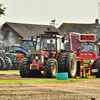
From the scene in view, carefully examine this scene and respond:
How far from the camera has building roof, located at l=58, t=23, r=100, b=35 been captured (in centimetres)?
7494

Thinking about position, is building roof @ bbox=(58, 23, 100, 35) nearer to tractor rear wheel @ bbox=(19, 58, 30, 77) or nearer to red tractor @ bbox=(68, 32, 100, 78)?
red tractor @ bbox=(68, 32, 100, 78)

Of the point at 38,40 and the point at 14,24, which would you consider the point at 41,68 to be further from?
the point at 14,24

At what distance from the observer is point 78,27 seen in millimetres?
75938

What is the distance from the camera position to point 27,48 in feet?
127

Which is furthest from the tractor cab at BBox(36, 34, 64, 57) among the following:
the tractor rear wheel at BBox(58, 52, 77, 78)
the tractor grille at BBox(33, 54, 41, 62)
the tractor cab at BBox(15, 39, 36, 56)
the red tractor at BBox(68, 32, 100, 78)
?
the tractor cab at BBox(15, 39, 36, 56)

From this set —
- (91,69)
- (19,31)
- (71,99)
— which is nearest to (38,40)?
(91,69)

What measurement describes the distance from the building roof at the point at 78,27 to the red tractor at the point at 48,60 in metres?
51.2

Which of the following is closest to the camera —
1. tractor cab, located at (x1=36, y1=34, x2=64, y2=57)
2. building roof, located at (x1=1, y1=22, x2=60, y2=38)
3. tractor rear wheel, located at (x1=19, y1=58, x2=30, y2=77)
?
tractor rear wheel, located at (x1=19, y1=58, x2=30, y2=77)

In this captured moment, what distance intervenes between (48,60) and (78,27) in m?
54.4

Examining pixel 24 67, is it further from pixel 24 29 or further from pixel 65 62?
pixel 24 29

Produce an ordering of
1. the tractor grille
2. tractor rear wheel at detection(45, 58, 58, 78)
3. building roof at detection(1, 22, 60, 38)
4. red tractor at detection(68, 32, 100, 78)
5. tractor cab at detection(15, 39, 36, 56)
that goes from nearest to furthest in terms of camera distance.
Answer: tractor rear wheel at detection(45, 58, 58, 78) → the tractor grille → red tractor at detection(68, 32, 100, 78) → tractor cab at detection(15, 39, 36, 56) → building roof at detection(1, 22, 60, 38)

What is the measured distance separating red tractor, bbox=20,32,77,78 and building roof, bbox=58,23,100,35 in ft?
168

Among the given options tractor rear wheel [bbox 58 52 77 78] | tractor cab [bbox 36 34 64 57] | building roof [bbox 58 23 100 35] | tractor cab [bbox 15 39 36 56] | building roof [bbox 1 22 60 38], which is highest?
building roof [bbox 58 23 100 35]

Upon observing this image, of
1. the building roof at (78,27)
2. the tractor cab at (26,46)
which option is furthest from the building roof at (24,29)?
the tractor cab at (26,46)
